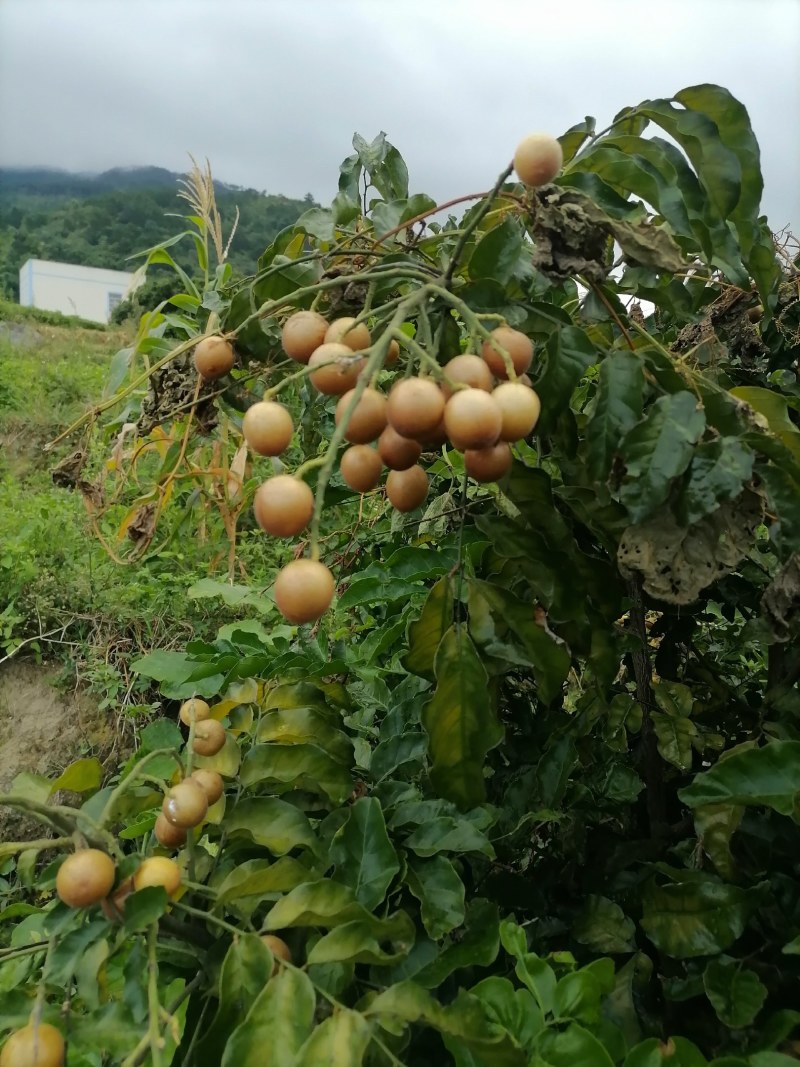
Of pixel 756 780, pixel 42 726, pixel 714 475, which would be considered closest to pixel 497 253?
pixel 714 475

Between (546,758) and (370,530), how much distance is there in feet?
1.75

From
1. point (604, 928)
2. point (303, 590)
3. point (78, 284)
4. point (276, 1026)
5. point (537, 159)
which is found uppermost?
point (537, 159)

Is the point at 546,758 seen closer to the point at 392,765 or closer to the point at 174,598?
the point at 392,765

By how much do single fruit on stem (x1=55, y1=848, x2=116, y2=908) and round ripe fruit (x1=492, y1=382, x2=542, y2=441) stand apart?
302mm

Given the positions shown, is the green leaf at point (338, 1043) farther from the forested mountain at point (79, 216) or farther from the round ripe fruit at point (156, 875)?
the forested mountain at point (79, 216)

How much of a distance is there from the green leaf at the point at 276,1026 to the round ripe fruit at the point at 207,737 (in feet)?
0.57

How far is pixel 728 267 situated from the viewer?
1.82 feet

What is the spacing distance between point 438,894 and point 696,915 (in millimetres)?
187

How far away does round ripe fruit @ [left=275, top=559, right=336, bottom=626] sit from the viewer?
0.38 metres

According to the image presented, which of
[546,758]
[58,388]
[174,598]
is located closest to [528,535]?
[546,758]

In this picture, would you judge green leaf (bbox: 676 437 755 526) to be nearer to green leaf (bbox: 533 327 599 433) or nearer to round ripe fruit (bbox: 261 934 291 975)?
green leaf (bbox: 533 327 599 433)

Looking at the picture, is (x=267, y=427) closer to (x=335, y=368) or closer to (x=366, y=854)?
(x=335, y=368)

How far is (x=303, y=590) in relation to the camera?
38 cm

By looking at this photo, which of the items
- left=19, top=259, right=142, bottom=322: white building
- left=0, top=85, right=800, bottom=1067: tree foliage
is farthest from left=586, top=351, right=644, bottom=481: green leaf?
left=19, top=259, right=142, bottom=322: white building
